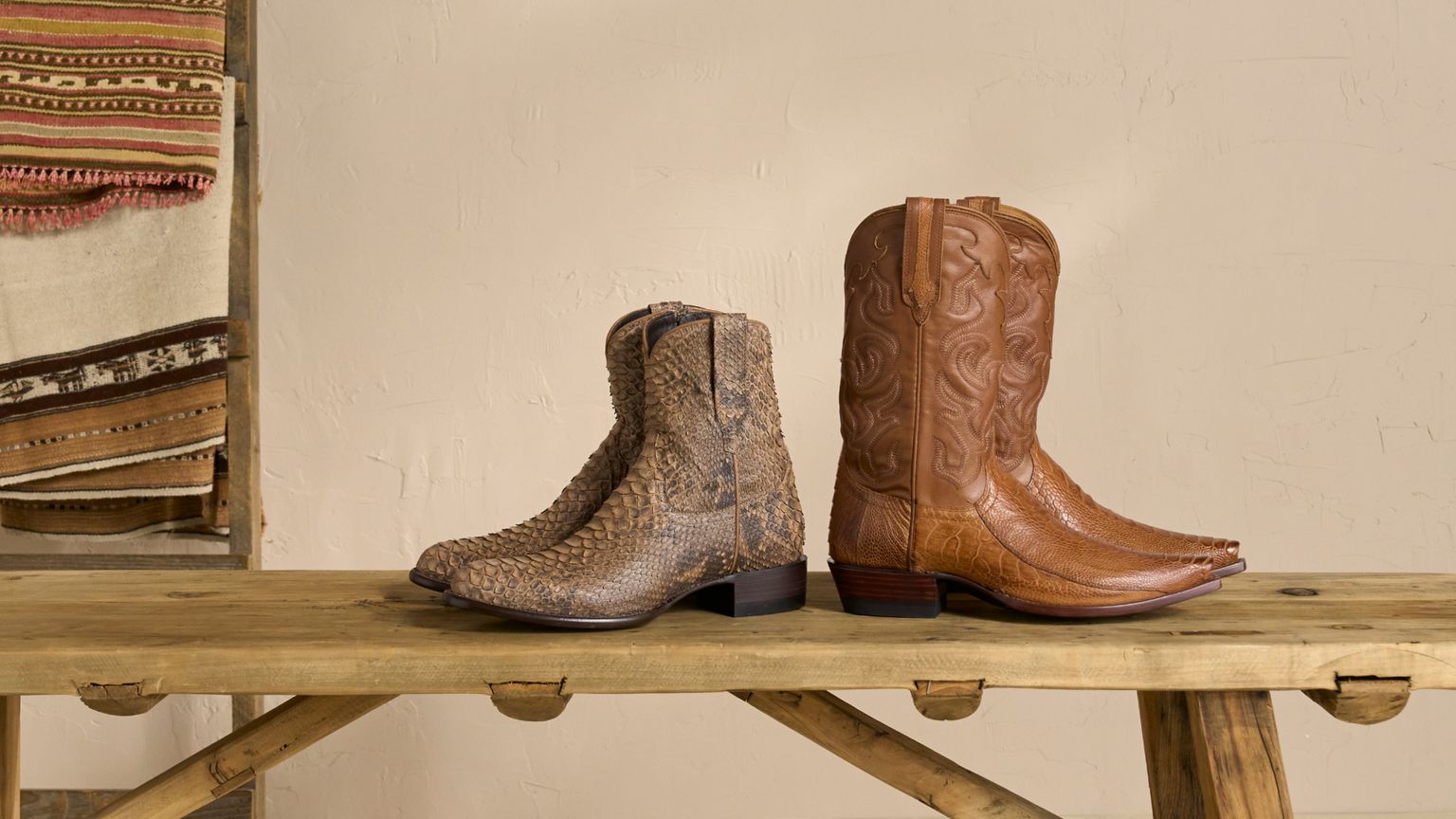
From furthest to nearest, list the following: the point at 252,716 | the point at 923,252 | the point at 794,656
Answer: the point at 252,716
the point at 923,252
the point at 794,656

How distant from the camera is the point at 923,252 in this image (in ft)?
3.56

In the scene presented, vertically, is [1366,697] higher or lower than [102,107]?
lower

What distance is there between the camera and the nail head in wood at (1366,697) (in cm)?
100

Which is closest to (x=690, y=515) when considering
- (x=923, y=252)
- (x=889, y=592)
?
(x=889, y=592)

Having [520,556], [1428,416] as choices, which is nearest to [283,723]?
[520,556]

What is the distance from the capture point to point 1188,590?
1070 mm

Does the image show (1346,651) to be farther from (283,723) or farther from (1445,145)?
(1445,145)

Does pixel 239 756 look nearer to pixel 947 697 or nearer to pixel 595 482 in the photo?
pixel 595 482

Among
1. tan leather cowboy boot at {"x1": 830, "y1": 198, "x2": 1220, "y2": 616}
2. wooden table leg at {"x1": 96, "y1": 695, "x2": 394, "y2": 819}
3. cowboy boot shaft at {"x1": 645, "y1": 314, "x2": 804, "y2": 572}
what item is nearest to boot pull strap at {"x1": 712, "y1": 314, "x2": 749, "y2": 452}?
cowboy boot shaft at {"x1": 645, "y1": 314, "x2": 804, "y2": 572}

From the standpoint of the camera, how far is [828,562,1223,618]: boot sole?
3.45 feet

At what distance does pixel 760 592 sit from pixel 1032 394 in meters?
0.36

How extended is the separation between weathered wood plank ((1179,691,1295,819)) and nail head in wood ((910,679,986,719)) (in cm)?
21

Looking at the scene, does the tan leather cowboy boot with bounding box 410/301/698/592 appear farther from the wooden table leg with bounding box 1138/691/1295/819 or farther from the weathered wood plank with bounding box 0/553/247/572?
the weathered wood plank with bounding box 0/553/247/572

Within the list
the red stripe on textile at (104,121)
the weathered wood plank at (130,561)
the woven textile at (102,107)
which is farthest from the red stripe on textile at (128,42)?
the weathered wood plank at (130,561)
